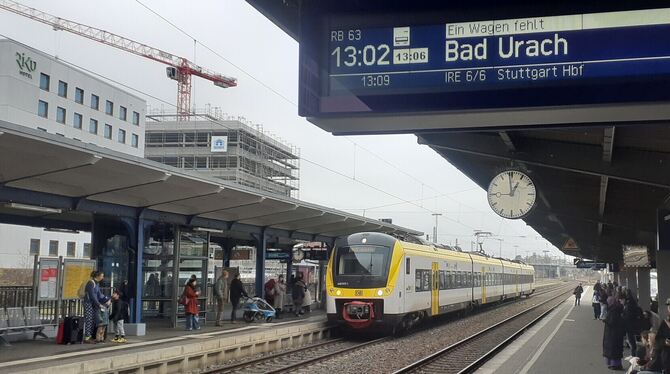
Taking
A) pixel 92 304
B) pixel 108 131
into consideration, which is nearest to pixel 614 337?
pixel 92 304

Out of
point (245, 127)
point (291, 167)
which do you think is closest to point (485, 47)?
point (245, 127)

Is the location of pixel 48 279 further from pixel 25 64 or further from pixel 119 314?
pixel 25 64

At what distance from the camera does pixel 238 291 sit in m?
19.1

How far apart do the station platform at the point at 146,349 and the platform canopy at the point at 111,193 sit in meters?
2.58

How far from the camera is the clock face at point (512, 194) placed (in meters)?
8.49

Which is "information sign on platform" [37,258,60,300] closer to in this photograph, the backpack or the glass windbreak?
the backpack

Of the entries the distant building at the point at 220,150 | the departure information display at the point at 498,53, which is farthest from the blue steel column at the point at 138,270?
the distant building at the point at 220,150

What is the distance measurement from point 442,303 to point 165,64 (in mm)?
87213

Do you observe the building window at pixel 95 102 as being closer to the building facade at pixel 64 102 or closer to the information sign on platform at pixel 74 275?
the building facade at pixel 64 102

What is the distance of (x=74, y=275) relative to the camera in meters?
13.8

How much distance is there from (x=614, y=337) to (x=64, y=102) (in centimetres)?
5593

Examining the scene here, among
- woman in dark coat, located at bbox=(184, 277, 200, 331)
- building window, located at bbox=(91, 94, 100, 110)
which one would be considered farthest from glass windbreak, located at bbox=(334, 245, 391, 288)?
building window, located at bbox=(91, 94, 100, 110)

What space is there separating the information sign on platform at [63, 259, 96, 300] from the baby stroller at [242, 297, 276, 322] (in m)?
5.84

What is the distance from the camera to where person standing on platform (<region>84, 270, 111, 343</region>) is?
1284 cm
